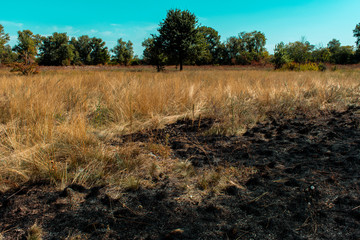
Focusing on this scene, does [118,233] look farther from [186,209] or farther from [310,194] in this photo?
[310,194]

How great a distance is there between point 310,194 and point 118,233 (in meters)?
1.46

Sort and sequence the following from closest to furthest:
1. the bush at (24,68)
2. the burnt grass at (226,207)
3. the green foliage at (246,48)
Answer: the burnt grass at (226,207) → the bush at (24,68) → the green foliage at (246,48)

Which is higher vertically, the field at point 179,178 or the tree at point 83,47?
the tree at point 83,47

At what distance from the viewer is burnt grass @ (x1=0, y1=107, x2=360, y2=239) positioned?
1.40m

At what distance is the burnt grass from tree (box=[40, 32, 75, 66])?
185 feet

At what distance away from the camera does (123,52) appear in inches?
2324

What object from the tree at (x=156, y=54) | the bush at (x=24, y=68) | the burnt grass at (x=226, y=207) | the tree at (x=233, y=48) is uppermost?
the tree at (x=233, y=48)

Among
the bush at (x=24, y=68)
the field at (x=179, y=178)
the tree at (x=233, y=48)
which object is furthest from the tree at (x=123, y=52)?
the field at (x=179, y=178)

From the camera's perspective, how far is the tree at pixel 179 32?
67.3ft

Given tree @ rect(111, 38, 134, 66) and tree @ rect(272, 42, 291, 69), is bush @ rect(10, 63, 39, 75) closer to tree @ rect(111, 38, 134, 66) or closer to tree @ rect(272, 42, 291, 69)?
tree @ rect(272, 42, 291, 69)

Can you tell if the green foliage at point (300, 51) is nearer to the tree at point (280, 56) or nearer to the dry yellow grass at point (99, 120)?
the tree at point (280, 56)

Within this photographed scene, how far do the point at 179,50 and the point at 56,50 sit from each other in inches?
1717

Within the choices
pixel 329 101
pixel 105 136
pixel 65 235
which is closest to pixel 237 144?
pixel 105 136

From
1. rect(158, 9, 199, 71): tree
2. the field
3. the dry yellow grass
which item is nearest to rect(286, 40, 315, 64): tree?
rect(158, 9, 199, 71): tree
